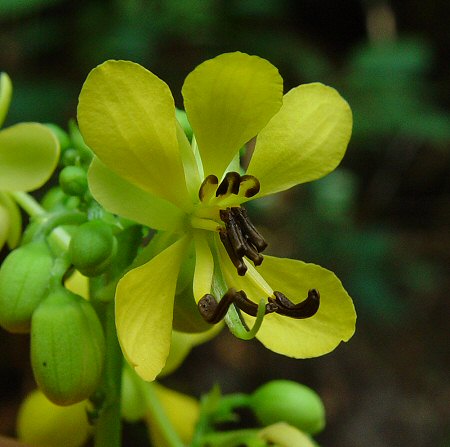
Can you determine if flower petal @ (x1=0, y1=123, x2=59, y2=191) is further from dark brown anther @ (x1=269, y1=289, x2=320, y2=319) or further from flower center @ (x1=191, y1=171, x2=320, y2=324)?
dark brown anther @ (x1=269, y1=289, x2=320, y2=319)

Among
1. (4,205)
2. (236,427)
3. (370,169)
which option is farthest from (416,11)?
(4,205)

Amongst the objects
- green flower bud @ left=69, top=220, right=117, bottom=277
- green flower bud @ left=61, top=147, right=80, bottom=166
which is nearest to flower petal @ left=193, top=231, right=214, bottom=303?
green flower bud @ left=69, top=220, right=117, bottom=277

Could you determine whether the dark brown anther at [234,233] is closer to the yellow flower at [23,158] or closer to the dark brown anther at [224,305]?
the dark brown anther at [224,305]

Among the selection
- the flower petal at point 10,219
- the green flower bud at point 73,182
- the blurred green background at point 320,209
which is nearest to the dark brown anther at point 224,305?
the green flower bud at point 73,182

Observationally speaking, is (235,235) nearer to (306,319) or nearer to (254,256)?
(254,256)

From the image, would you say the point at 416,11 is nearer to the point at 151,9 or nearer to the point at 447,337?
the point at 447,337

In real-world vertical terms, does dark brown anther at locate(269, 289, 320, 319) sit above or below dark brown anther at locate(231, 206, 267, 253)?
below
